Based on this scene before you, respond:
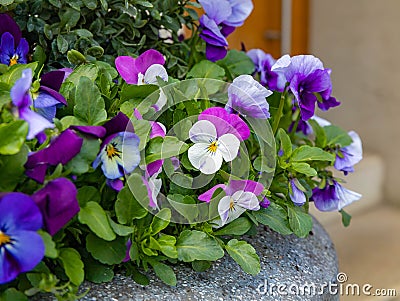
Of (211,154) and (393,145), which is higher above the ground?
(211,154)

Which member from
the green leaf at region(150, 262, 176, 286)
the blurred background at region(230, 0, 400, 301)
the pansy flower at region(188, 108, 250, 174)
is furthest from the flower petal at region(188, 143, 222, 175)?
the blurred background at region(230, 0, 400, 301)

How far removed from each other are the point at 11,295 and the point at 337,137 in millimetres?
508

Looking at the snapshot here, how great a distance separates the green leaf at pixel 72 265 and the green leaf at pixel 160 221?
0.30ft

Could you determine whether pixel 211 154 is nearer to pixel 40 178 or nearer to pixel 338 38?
pixel 40 178

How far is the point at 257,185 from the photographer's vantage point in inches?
26.0

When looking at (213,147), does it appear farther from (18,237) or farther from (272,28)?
(272,28)

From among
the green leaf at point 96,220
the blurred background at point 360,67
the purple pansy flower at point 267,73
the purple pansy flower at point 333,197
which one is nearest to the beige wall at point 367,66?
A: the blurred background at point 360,67

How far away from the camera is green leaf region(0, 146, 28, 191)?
54cm

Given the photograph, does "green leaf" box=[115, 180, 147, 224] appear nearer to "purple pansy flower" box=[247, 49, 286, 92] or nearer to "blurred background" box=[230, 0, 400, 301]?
"purple pansy flower" box=[247, 49, 286, 92]

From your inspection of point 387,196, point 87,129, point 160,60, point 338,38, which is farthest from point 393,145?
point 87,129

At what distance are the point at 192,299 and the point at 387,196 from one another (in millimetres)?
1876

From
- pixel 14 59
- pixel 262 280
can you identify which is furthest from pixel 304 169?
pixel 14 59

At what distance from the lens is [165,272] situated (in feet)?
2.03

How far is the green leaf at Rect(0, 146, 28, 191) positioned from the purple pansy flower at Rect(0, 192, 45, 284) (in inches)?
1.5
